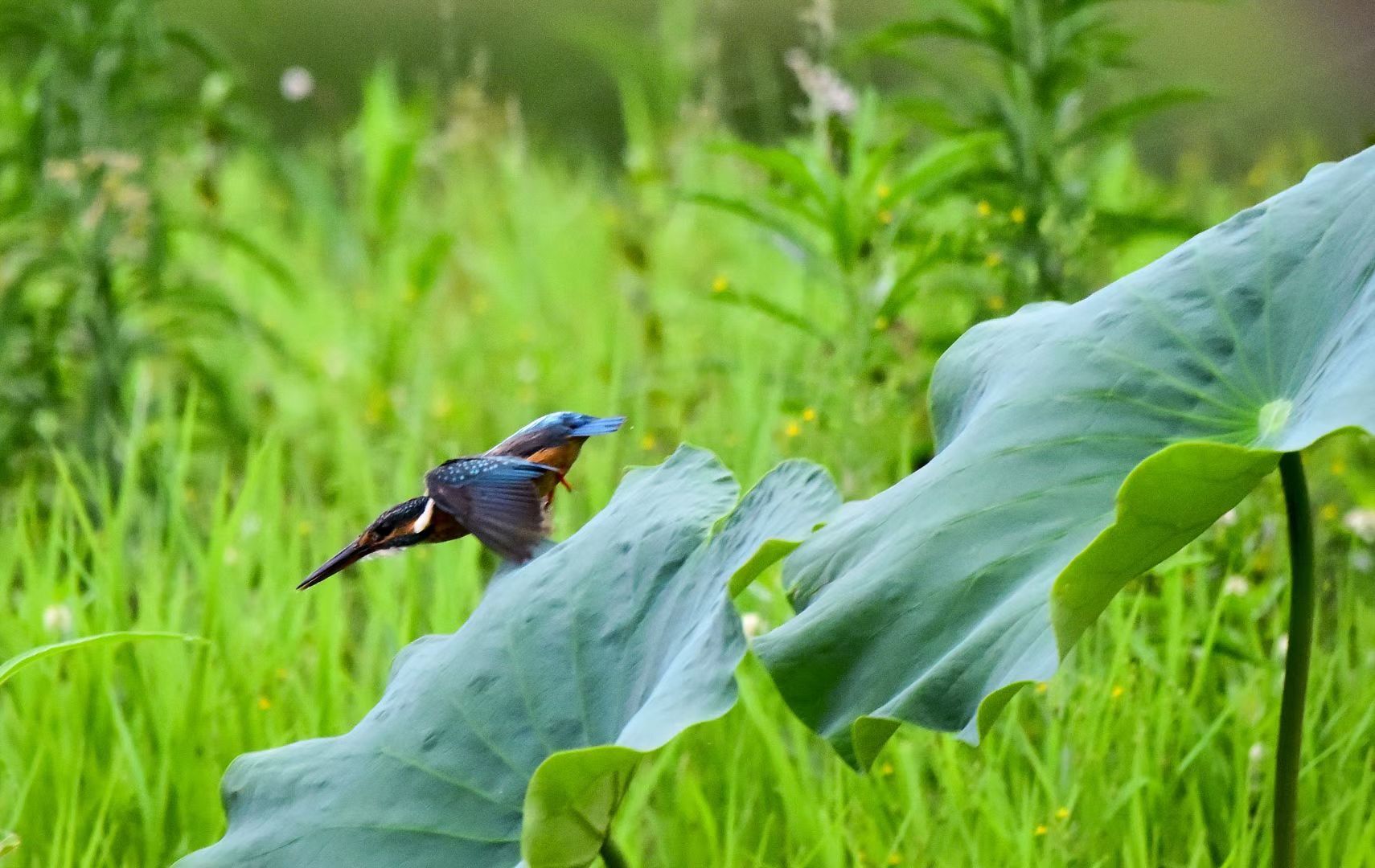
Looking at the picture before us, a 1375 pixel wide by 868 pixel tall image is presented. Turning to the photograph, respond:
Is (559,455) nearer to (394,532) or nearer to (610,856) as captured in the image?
(394,532)

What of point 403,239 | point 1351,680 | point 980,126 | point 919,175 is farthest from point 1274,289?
point 403,239

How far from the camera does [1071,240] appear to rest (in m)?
2.39

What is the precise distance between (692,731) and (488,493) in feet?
2.64

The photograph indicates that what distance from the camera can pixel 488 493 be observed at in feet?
3.07

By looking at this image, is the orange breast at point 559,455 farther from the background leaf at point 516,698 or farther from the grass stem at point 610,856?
the grass stem at point 610,856

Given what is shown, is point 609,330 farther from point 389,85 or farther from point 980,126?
point 389,85

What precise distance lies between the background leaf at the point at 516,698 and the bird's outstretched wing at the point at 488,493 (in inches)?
4.4

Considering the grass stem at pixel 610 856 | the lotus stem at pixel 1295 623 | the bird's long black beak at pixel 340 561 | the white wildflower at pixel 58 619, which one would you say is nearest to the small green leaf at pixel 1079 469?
the lotus stem at pixel 1295 623

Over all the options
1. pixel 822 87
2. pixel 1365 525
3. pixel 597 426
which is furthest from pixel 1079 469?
pixel 822 87

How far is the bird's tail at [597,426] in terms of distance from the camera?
0.92 meters

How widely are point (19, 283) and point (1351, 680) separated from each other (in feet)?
6.93

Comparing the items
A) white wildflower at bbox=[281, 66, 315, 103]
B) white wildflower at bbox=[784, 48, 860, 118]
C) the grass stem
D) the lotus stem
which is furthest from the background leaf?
white wildflower at bbox=[281, 66, 315, 103]

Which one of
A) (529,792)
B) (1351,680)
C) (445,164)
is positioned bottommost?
(1351,680)

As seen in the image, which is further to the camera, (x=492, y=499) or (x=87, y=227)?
(x=87, y=227)
